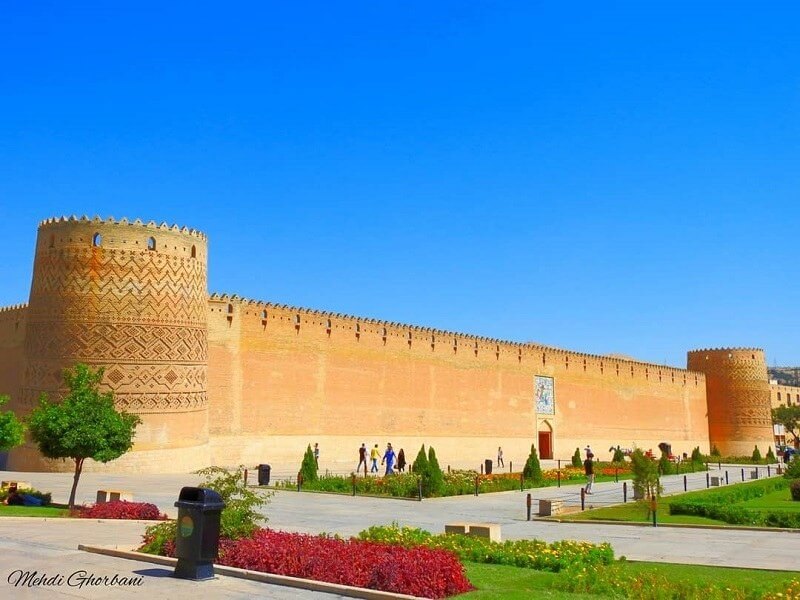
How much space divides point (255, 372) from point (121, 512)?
11.4 meters

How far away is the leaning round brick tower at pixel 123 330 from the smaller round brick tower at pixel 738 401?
108 feet

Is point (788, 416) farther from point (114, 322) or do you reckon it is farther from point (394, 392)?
point (114, 322)

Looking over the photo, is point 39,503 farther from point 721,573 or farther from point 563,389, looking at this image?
point 563,389

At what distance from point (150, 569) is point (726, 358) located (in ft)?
138

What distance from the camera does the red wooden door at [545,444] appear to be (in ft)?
111

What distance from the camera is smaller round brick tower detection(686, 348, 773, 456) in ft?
139

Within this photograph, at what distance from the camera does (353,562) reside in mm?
6777

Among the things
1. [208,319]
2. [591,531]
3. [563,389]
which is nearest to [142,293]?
[208,319]

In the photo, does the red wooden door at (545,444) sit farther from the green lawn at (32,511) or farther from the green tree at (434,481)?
the green lawn at (32,511)

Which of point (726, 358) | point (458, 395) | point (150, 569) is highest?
point (726, 358)

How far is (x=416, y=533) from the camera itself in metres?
8.71

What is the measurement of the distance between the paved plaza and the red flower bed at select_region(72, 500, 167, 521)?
0.92ft

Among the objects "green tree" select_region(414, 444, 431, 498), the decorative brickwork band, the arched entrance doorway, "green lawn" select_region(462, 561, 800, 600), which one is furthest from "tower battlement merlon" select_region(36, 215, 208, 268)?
the arched entrance doorway

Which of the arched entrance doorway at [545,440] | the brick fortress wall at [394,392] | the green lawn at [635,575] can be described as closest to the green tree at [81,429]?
the green lawn at [635,575]
